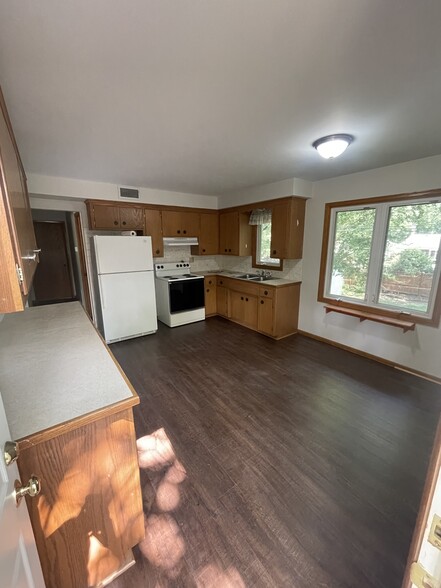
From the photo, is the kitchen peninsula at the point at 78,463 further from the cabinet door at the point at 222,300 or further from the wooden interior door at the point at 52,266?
the wooden interior door at the point at 52,266

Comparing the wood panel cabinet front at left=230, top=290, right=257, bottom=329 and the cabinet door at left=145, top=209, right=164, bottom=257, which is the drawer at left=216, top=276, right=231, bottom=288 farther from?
the cabinet door at left=145, top=209, right=164, bottom=257

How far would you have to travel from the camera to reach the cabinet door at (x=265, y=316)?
3889 millimetres

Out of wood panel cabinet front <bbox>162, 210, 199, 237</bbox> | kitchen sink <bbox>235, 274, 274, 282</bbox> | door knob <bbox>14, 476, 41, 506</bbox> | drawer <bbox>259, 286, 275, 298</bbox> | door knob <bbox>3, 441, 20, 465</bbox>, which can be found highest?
wood panel cabinet front <bbox>162, 210, 199, 237</bbox>

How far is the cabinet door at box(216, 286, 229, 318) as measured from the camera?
4.81 meters

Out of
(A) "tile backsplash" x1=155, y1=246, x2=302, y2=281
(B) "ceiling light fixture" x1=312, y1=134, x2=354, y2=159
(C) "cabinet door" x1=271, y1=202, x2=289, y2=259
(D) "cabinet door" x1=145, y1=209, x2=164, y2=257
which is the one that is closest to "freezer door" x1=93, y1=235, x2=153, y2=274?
(D) "cabinet door" x1=145, y1=209, x2=164, y2=257

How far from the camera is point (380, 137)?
2078 mm

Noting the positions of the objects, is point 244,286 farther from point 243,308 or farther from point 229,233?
point 229,233

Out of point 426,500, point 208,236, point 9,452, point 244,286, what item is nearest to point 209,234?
point 208,236

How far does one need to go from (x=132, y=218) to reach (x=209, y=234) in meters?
1.52

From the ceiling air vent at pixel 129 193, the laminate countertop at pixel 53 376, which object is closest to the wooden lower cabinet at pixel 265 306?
the ceiling air vent at pixel 129 193

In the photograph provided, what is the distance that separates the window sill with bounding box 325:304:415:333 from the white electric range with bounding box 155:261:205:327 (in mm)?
2218

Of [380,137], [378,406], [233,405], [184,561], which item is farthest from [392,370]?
[184,561]

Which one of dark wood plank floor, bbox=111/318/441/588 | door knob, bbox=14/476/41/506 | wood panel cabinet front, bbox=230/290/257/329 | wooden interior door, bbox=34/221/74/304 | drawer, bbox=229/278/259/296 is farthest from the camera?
wooden interior door, bbox=34/221/74/304

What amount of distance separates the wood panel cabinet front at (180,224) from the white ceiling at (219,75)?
1.90 meters
